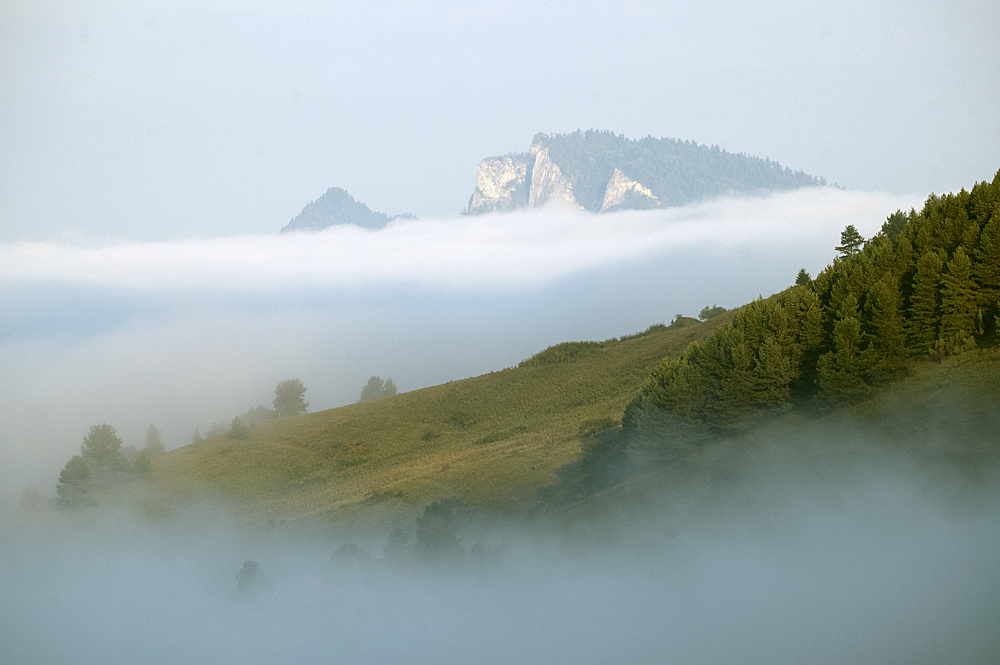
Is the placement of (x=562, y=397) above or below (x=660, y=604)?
above

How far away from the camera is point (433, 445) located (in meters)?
105

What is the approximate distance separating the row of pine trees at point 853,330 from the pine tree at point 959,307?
0.08 m

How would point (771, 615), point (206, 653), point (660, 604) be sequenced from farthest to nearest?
point (206, 653)
point (660, 604)
point (771, 615)

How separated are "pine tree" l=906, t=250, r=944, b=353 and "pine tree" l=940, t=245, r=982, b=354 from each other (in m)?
1.20

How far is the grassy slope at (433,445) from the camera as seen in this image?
87.9 metres

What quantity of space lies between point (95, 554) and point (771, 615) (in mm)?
81739

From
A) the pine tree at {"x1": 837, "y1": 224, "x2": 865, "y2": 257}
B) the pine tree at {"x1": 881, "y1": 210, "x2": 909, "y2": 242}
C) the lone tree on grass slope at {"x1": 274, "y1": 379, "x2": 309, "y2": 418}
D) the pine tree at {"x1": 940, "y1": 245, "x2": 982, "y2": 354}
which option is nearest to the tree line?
the pine tree at {"x1": 940, "y1": 245, "x2": 982, "y2": 354}

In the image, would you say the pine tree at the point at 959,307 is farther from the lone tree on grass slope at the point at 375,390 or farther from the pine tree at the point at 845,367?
the lone tree on grass slope at the point at 375,390

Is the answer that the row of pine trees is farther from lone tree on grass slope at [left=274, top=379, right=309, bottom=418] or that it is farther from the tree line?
lone tree on grass slope at [left=274, top=379, right=309, bottom=418]

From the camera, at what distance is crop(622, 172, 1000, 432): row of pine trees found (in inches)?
2842

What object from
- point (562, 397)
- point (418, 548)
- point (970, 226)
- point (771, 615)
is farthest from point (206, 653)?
point (970, 226)

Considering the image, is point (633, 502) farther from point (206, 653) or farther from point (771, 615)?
point (206, 653)

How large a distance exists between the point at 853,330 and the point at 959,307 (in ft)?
28.0

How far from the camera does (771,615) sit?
70.8 meters
